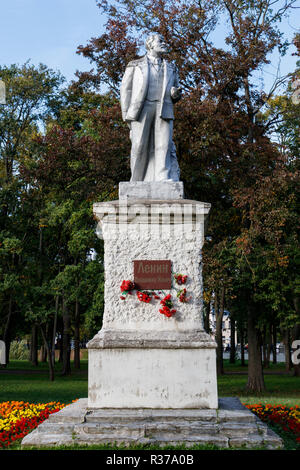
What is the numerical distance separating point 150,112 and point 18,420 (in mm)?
4481

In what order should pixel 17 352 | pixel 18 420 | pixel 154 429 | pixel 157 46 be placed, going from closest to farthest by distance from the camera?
1. pixel 154 429
2. pixel 18 420
3. pixel 157 46
4. pixel 17 352

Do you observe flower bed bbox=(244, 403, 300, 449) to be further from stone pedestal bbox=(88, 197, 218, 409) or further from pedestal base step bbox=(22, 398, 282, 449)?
stone pedestal bbox=(88, 197, 218, 409)

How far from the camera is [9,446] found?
18.5 feet

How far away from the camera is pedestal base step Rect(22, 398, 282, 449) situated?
17.4ft

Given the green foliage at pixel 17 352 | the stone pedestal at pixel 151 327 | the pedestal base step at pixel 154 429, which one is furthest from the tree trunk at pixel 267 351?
the pedestal base step at pixel 154 429

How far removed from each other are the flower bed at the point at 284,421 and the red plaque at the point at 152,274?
7.19 ft

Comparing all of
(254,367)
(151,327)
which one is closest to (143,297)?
(151,327)

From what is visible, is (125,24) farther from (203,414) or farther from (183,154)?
(203,414)

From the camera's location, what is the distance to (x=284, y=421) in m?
7.15

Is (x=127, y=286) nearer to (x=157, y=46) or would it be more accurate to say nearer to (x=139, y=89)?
(x=139, y=89)

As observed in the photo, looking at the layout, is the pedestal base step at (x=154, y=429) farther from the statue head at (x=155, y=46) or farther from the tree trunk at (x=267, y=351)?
the tree trunk at (x=267, y=351)

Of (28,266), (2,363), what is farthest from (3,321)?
(28,266)

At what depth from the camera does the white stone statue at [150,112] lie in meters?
7.36
